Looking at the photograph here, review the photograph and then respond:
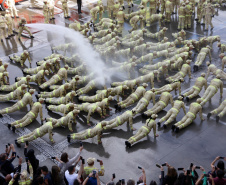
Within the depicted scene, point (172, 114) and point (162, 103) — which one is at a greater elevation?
point (162, 103)

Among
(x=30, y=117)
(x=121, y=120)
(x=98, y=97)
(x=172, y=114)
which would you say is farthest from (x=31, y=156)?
(x=172, y=114)

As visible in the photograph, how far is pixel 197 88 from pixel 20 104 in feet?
31.4

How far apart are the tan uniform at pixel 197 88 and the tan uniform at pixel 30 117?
308 inches

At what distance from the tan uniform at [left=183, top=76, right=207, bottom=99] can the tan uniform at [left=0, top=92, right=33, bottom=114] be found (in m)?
8.37

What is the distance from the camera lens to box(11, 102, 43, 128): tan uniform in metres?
16.1

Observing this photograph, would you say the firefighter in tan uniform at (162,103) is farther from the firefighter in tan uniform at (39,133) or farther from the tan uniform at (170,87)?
the firefighter in tan uniform at (39,133)

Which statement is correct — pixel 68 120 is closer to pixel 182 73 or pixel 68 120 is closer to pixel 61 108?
pixel 61 108

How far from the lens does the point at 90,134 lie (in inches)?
578

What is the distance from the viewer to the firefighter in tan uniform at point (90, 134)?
14.5 meters

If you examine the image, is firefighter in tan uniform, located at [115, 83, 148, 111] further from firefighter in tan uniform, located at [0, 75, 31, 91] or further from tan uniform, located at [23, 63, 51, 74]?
tan uniform, located at [23, 63, 51, 74]

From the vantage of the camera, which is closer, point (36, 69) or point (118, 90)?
point (118, 90)

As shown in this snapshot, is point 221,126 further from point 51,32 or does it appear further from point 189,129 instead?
point 51,32

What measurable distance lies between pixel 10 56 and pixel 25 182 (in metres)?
14.8

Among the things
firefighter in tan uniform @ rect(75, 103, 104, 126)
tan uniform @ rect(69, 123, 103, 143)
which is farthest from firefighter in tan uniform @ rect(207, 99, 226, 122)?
tan uniform @ rect(69, 123, 103, 143)
